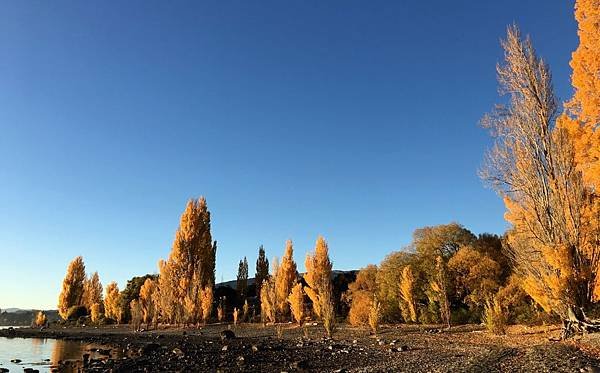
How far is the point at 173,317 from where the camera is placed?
35.5 metres

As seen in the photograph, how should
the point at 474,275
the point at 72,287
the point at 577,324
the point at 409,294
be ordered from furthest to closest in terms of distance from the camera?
the point at 72,287
the point at 409,294
the point at 474,275
the point at 577,324

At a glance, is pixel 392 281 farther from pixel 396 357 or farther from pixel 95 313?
pixel 95 313

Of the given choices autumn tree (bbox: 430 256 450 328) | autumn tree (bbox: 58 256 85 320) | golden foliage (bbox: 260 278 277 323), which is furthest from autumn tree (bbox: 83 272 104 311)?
autumn tree (bbox: 430 256 450 328)

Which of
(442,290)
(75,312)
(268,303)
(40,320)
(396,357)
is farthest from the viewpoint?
(75,312)

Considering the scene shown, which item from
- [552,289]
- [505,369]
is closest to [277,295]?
[552,289]

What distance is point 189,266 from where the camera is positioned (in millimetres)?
40250

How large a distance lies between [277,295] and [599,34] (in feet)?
104

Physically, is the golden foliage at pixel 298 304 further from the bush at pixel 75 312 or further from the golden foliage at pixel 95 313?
the bush at pixel 75 312

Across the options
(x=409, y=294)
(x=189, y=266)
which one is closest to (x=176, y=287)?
(x=189, y=266)

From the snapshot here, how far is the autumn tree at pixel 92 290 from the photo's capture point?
5936 centimetres

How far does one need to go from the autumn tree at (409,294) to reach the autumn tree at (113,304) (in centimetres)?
3250

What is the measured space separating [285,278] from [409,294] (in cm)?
1486

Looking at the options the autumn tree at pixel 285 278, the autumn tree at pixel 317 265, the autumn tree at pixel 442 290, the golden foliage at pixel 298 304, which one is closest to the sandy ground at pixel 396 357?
the autumn tree at pixel 442 290

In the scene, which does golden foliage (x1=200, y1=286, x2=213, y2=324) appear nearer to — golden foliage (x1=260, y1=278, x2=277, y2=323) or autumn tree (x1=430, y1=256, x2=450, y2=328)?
golden foliage (x1=260, y1=278, x2=277, y2=323)
